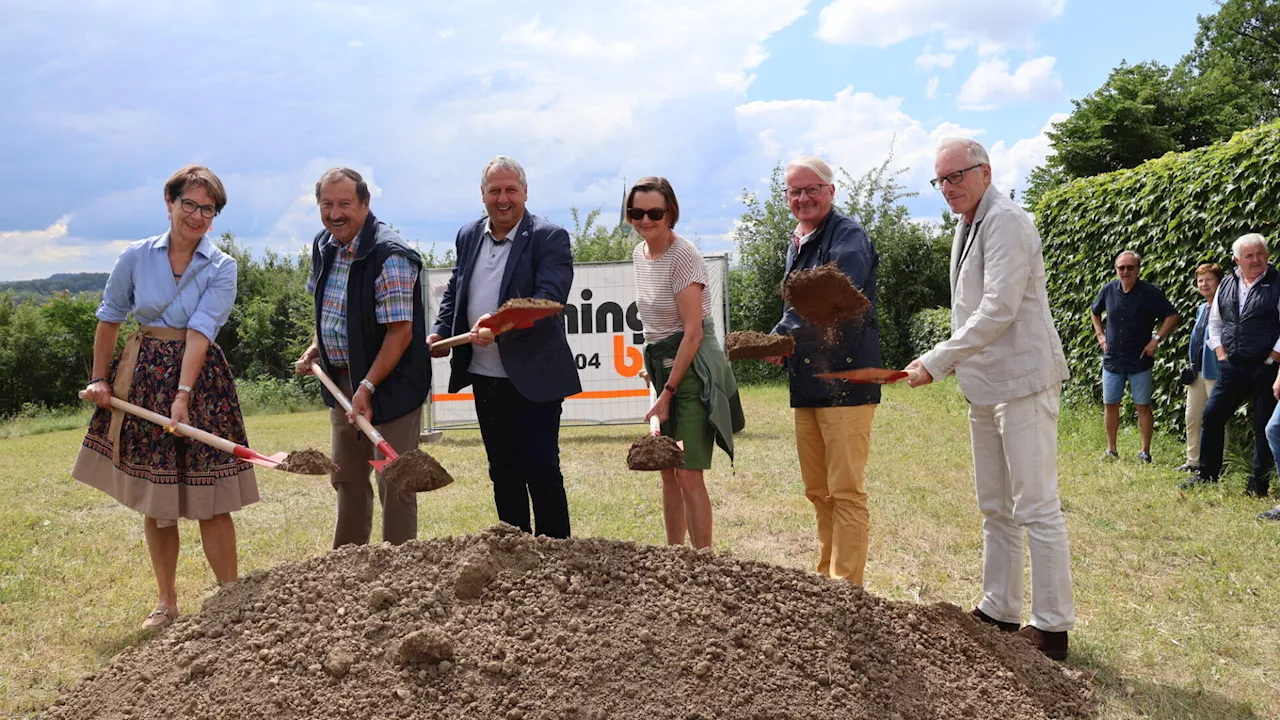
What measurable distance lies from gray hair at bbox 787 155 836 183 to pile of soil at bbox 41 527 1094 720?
1.55 metres

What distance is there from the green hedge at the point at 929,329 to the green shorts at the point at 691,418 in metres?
11.9

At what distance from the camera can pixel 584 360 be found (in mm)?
9922

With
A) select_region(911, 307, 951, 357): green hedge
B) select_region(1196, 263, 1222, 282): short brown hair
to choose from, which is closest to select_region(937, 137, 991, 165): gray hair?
select_region(1196, 263, 1222, 282): short brown hair

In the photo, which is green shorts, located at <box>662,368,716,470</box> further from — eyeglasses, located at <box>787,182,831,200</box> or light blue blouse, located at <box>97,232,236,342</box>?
light blue blouse, located at <box>97,232,236,342</box>

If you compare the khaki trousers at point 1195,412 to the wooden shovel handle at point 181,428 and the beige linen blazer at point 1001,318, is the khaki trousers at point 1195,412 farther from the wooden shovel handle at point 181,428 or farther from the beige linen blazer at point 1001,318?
the wooden shovel handle at point 181,428

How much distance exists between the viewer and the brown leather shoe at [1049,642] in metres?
3.26

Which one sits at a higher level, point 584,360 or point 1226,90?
point 1226,90

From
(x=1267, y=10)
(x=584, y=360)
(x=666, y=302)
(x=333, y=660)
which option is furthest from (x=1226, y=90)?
(x=333, y=660)

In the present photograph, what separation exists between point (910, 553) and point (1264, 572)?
1.71 metres

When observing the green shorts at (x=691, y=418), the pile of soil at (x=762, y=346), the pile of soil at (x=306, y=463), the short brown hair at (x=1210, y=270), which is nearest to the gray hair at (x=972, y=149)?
the pile of soil at (x=762, y=346)

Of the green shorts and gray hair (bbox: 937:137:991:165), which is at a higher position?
gray hair (bbox: 937:137:991:165)

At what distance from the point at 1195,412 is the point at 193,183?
6.94 metres

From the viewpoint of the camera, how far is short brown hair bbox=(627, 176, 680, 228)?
3674 mm

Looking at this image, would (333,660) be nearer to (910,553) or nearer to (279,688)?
(279,688)
